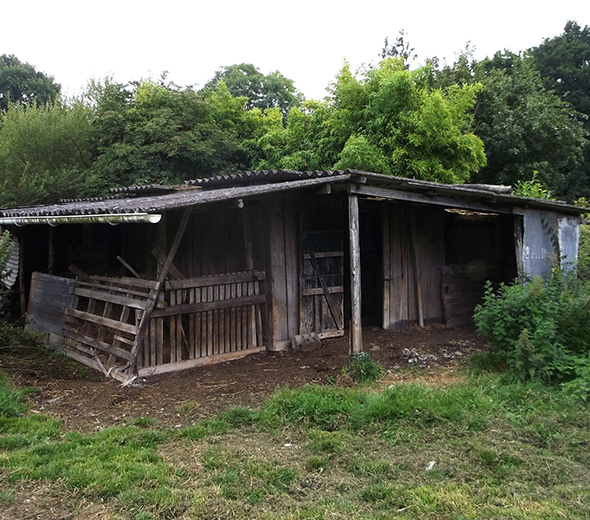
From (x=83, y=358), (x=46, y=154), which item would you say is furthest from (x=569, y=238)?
(x=46, y=154)

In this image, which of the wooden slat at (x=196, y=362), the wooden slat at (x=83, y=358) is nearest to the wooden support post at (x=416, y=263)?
the wooden slat at (x=196, y=362)

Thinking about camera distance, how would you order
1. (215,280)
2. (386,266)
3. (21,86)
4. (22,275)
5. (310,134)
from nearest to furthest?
1. (215,280)
2. (386,266)
3. (22,275)
4. (310,134)
5. (21,86)

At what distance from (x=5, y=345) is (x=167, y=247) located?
2618 millimetres

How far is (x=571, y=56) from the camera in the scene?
26016mm

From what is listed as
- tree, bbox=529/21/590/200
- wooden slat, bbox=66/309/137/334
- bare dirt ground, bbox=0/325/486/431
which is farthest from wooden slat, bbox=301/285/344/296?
tree, bbox=529/21/590/200

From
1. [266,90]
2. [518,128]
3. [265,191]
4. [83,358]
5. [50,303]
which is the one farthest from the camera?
[266,90]

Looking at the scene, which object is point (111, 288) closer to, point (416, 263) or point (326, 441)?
point (326, 441)

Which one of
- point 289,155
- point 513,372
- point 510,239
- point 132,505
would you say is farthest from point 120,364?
point 289,155

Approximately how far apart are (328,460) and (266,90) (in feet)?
101

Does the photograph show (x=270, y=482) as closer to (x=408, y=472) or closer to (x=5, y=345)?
(x=408, y=472)

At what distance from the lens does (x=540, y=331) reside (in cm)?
577

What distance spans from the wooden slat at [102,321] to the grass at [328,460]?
4.67 feet

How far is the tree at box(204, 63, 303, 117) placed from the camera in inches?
1242

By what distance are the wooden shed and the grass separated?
191 cm
